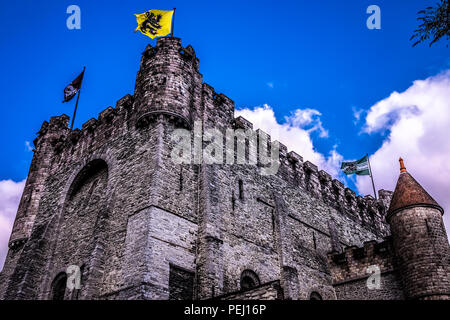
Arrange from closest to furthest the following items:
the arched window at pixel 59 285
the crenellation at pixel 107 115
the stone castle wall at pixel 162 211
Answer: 1. the stone castle wall at pixel 162 211
2. the arched window at pixel 59 285
3. the crenellation at pixel 107 115

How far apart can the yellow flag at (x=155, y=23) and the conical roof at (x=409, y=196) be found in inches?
454

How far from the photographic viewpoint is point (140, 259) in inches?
491

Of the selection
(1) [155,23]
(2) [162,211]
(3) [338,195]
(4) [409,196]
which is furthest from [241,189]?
(3) [338,195]

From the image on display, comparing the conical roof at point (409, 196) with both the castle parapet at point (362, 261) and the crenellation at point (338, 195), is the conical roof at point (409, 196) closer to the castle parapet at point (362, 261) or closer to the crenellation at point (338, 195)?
the castle parapet at point (362, 261)

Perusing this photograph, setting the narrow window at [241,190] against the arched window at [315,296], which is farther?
the arched window at [315,296]

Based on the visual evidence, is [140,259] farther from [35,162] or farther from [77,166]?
[35,162]

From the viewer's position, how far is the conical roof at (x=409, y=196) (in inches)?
611

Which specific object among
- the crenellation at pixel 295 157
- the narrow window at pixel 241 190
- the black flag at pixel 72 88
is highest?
the black flag at pixel 72 88

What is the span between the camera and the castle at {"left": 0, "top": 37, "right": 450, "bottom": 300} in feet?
43.9

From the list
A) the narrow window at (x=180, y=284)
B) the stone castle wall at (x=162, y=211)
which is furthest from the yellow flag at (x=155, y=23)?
the narrow window at (x=180, y=284)

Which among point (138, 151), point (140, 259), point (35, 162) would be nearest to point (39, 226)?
point (35, 162)

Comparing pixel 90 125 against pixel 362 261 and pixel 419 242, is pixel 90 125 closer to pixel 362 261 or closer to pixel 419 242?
pixel 362 261

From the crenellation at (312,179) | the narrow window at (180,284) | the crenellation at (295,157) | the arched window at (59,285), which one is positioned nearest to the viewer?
the narrow window at (180,284)

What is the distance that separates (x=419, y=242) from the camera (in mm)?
14734
